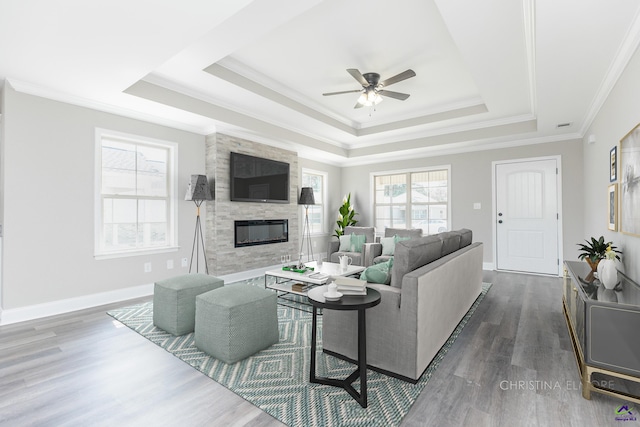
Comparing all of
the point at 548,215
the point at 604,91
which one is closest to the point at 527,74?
the point at 604,91

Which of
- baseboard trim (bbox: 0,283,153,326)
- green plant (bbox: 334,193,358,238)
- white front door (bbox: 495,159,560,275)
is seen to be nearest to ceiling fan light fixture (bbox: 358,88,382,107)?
white front door (bbox: 495,159,560,275)

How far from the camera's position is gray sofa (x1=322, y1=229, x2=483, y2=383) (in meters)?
1.97

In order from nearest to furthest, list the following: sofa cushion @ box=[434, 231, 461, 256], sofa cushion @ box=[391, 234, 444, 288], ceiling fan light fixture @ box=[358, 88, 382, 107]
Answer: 1. sofa cushion @ box=[391, 234, 444, 288]
2. sofa cushion @ box=[434, 231, 461, 256]
3. ceiling fan light fixture @ box=[358, 88, 382, 107]

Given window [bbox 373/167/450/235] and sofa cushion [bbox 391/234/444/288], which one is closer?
sofa cushion [bbox 391/234/444/288]

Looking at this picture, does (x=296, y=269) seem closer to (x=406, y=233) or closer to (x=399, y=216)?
(x=406, y=233)

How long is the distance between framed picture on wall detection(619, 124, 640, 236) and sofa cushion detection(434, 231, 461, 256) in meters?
1.32

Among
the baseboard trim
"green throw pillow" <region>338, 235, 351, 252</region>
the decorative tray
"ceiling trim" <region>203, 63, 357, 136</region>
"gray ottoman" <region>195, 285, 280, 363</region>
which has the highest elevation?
"ceiling trim" <region>203, 63, 357, 136</region>

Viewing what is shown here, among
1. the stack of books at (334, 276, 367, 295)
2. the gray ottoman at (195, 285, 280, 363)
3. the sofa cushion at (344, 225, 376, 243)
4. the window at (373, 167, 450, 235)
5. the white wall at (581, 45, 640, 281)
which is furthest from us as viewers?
the window at (373, 167, 450, 235)

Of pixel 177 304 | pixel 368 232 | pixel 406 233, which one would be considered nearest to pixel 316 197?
pixel 368 232

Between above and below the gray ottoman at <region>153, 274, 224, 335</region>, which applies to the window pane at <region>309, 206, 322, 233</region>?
above

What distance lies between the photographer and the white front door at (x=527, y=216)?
16.9ft

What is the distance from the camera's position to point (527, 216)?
536 cm

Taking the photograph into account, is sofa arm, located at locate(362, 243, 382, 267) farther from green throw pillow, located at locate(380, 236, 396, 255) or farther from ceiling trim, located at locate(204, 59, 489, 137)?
ceiling trim, located at locate(204, 59, 489, 137)

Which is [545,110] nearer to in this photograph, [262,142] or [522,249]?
[522,249]
